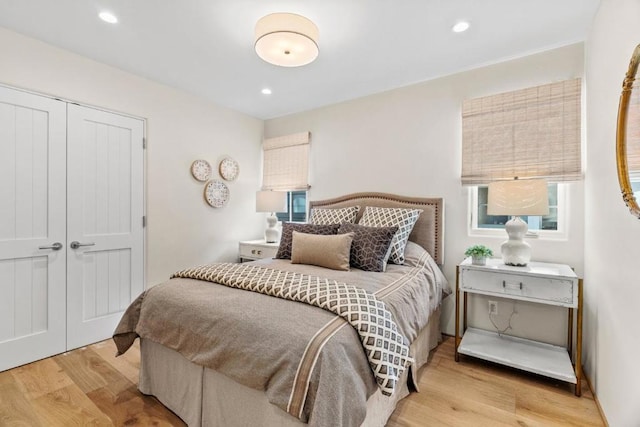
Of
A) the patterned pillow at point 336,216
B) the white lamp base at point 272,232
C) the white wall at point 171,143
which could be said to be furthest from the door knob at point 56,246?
the patterned pillow at point 336,216

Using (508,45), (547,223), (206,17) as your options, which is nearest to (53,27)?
(206,17)

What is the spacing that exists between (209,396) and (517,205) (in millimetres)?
2308

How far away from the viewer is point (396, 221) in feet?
8.91

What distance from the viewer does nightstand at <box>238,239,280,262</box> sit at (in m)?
3.60

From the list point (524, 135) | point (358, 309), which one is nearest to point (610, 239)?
point (524, 135)

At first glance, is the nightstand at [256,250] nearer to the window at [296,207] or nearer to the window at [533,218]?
the window at [296,207]

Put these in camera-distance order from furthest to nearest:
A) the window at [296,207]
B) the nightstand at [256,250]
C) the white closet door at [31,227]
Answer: the window at [296,207] < the nightstand at [256,250] < the white closet door at [31,227]

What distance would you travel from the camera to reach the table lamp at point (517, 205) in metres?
2.12

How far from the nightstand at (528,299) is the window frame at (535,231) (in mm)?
244

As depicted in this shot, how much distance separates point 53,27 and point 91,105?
621 millimetres

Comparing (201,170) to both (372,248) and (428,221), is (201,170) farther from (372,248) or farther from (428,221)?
(428,221)

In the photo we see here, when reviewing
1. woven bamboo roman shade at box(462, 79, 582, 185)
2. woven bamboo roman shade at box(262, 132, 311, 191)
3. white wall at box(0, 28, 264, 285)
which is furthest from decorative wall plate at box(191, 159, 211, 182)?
woven bamboo roman shade at box(462, 79, 582, 185)

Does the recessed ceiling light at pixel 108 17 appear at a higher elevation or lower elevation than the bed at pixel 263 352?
higher

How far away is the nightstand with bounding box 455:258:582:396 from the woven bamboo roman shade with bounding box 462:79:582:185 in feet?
2.49
